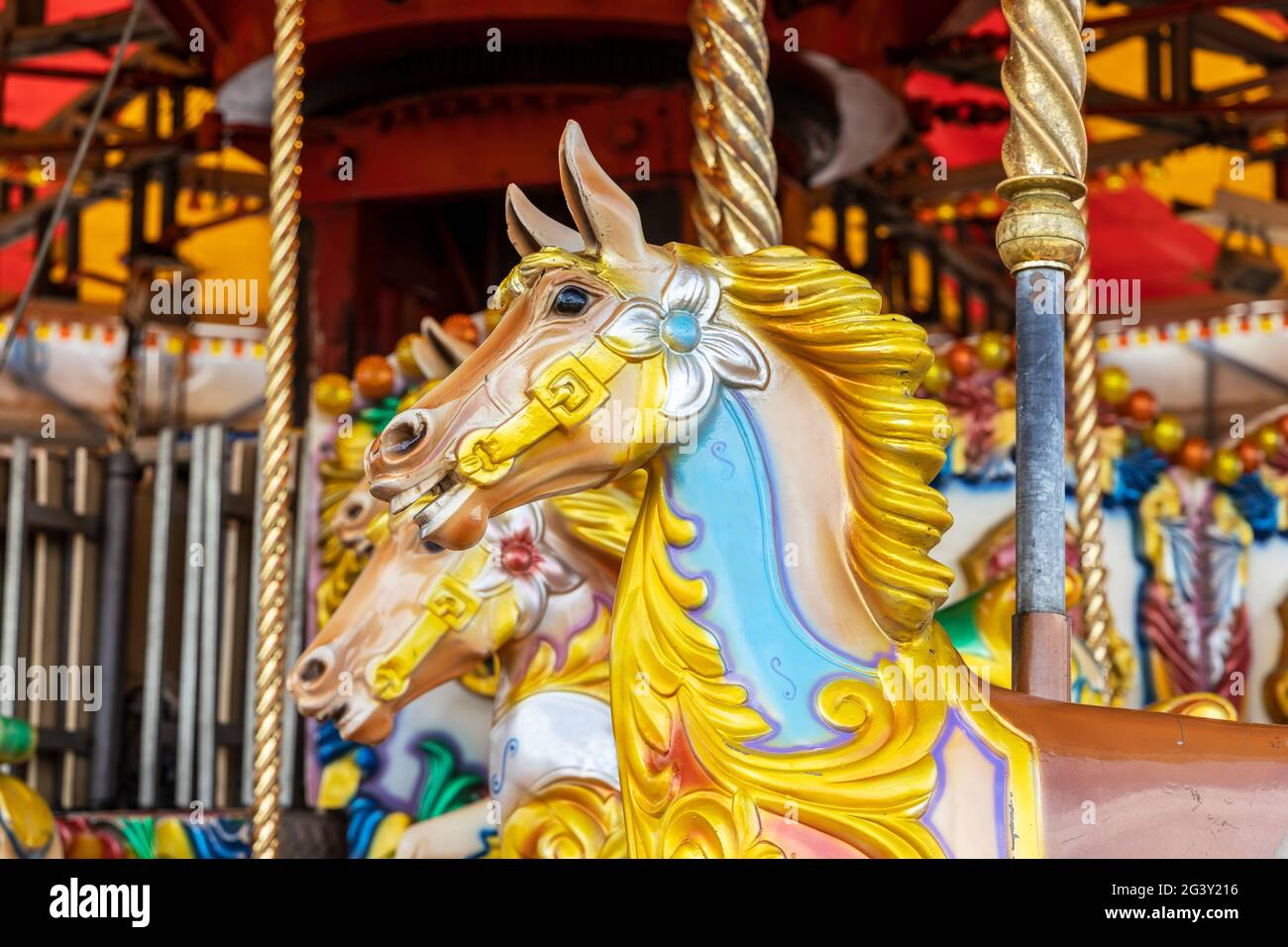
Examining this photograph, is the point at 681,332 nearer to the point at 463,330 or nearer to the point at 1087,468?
the point at 1087,468

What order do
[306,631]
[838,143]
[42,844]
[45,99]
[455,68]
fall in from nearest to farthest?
1. [42,844]
2. [306,631]
3. [455,68]
4. [838,143]
5. [45,99]

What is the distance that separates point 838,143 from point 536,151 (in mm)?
816

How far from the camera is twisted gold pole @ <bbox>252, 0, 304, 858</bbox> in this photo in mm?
2932

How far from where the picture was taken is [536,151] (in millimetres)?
4520

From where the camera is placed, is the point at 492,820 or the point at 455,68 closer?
the point at 492,820

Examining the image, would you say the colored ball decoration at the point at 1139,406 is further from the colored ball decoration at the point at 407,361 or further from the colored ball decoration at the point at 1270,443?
the colored ball decoration at the point at 407,361

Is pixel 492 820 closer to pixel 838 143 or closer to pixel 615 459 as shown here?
pixel 615 459

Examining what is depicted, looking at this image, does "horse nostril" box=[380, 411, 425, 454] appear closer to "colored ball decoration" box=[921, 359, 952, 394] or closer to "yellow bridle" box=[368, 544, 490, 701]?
"yellow bridle" box=[368, 544, 490, 701]

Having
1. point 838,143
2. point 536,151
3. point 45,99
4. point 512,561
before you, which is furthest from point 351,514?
point 45,99

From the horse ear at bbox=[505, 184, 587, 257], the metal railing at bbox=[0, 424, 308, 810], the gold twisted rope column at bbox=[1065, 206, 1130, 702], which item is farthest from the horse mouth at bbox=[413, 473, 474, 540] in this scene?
the metal railing at bbox=[0, 424, 308, 810]

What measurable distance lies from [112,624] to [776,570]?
2.55m

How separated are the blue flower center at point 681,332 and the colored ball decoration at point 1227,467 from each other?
204cm

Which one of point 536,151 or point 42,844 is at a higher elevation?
point 536,151

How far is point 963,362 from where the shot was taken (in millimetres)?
3893
